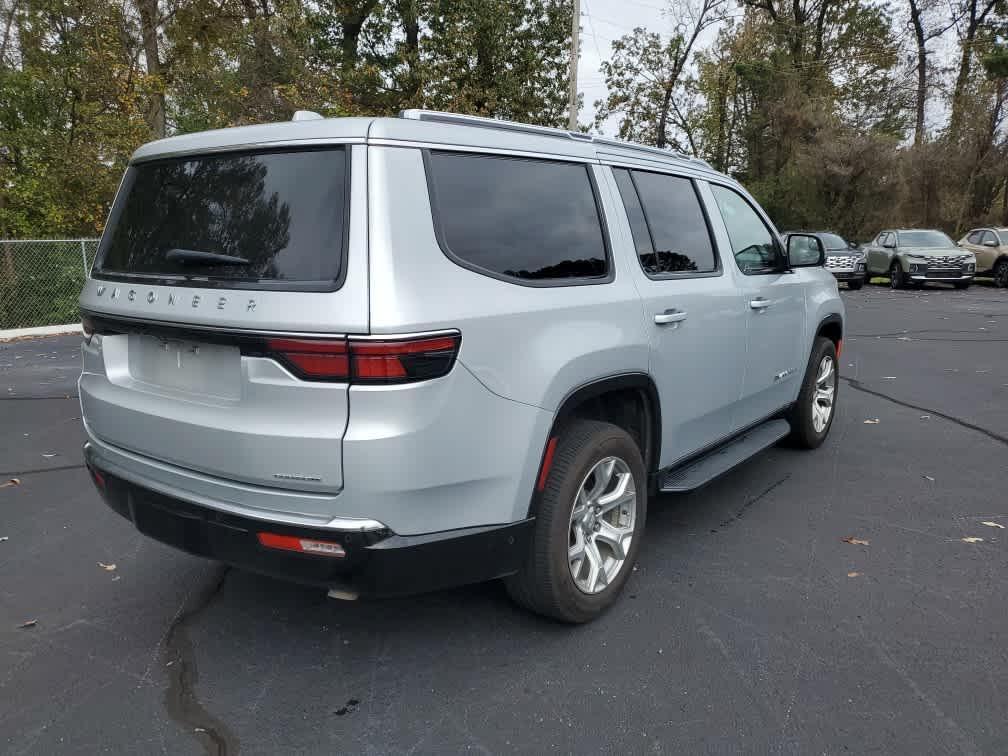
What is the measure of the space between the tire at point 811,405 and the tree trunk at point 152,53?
16.6 m

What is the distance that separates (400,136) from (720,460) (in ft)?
8.18

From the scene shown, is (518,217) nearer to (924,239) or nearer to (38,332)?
(38,332)

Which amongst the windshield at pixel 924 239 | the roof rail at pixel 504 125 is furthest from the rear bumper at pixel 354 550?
the windshield at pixel 924 239

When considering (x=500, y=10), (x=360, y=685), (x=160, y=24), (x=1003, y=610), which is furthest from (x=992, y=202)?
(x=360, y=685)

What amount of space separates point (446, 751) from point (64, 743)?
120 centimetres

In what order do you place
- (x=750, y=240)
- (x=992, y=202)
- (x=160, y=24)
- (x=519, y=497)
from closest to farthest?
(x=519, y=497) → (x=750, y=240) → (x=160, y=24) → (x=992, y=202)

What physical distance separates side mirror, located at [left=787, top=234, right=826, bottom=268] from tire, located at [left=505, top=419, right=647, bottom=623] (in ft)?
7.79

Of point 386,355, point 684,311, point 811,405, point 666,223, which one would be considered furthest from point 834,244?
point 386,355

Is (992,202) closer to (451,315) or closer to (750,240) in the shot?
(750,240)

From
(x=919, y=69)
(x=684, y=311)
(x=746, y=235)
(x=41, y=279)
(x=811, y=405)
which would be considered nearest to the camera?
(x=684, y=311)

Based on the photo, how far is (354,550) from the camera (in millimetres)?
2297

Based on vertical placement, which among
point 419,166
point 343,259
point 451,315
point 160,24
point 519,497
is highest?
point 160,24

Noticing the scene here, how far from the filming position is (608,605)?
3160 mm

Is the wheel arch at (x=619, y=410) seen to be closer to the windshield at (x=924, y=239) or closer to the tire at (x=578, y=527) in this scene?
the tire at (x=578, y=527)
